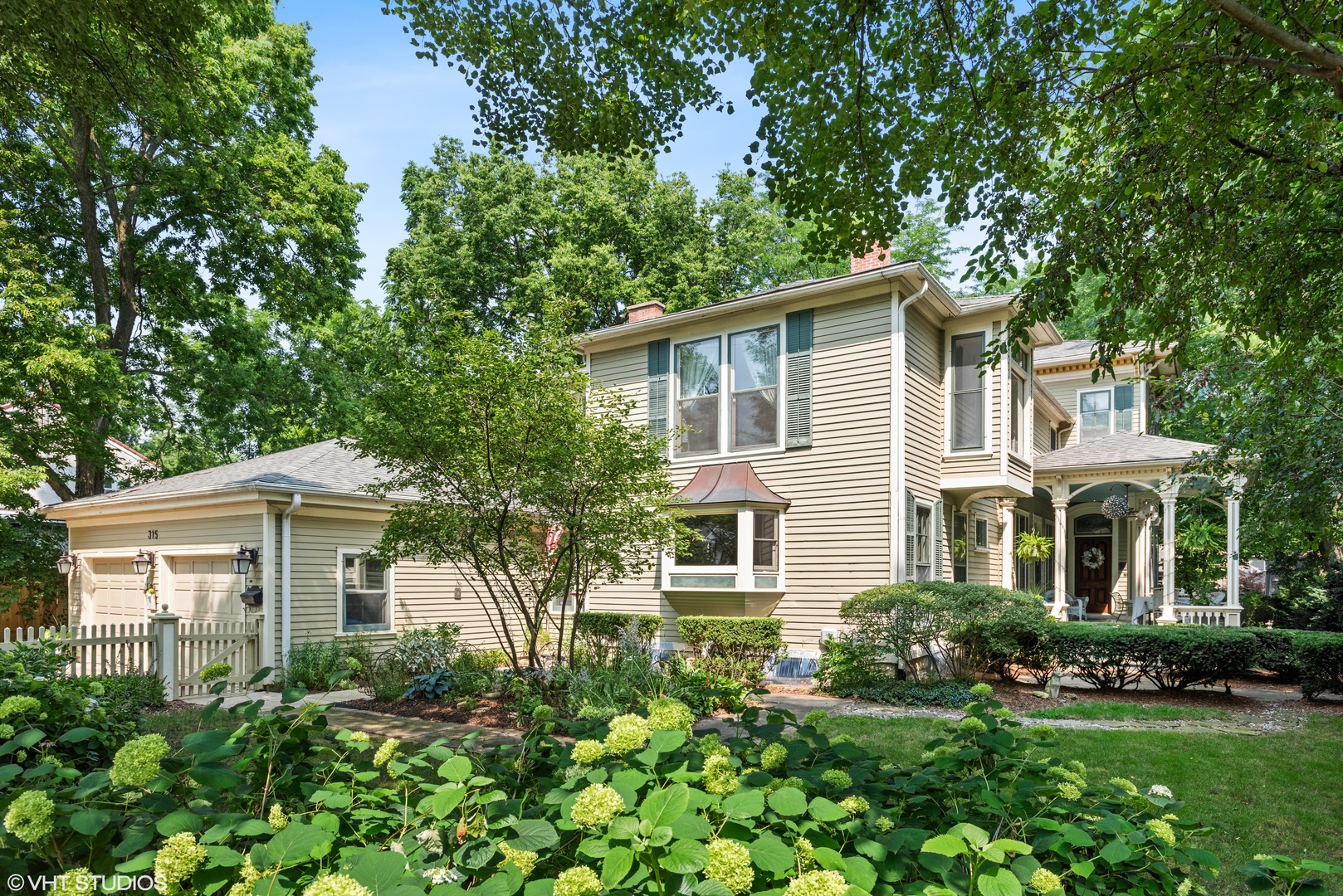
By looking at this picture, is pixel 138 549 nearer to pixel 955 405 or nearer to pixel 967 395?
pixel 955 405

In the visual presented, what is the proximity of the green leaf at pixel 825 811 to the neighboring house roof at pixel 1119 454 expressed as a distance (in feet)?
53.9

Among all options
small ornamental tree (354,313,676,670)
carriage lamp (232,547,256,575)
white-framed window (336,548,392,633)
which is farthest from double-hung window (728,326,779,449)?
carriage lamp (232,547,256,575)

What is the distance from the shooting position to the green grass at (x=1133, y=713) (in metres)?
8.53

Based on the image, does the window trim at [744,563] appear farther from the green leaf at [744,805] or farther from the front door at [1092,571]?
the front door at [1092,571]

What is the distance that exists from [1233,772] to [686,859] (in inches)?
274

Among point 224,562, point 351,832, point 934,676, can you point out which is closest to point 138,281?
point 224,562

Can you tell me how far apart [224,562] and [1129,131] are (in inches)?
525

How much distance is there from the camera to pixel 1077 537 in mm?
20531

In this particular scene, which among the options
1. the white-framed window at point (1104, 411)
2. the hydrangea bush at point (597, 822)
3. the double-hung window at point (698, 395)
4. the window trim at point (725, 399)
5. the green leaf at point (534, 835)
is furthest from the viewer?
the white-framed window at point (1104, 411)

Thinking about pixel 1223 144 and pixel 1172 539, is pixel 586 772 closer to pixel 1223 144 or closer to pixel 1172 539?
pixel 1223 144

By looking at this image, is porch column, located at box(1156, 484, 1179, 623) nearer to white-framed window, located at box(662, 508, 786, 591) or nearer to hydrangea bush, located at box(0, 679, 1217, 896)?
white-framed window, located at box(662, 508, 786, 591)

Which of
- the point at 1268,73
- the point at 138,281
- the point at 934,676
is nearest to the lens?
the point at 1268,73

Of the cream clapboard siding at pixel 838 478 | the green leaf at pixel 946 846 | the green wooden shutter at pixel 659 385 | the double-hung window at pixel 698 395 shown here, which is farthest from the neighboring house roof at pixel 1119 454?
the green leaf at pixel 946 846

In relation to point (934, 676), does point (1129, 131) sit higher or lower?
higher
